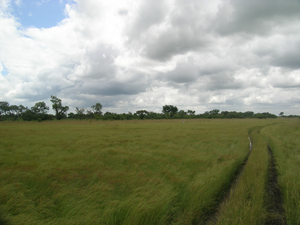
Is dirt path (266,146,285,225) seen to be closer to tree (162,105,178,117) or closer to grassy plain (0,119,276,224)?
grassy plain (0,119,276,224)

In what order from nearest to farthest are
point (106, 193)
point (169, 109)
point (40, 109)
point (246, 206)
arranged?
point (246, 206) < point (106, 193) < point (40, 109) < point (169, 109)

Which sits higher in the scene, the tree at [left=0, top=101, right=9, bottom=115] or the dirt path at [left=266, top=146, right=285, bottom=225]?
the tree at [left=0, top=101, right=9, bottom=115]

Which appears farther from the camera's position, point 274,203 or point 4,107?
point 4,107

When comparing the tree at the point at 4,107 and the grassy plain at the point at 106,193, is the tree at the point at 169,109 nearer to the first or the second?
the tree at the point at 4,107

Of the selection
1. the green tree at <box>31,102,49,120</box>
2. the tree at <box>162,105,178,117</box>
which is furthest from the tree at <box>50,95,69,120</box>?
the tree at <box>162,105,178,117</box>

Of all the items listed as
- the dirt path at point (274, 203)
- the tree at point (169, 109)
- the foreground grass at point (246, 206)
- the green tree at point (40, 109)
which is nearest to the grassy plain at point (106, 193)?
the foreground grass at point (246, 206)

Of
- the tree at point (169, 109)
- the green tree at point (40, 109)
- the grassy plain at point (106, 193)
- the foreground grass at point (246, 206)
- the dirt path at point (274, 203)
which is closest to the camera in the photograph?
the grassy plain at point (106, 193)

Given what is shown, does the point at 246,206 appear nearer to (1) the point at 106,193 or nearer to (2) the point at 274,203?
(2) the point at 274,203

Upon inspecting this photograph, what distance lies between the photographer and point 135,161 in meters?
9.04

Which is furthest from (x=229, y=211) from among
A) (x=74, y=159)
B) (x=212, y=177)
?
(x=74, y=159)

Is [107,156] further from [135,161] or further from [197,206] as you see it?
[197,206]

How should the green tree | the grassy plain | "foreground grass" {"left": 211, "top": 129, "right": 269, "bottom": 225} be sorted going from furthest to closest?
the green tree < "foreground grass" {"left": 211, "top": 129, "right": 269, "bottom": 225} < the grassy plain

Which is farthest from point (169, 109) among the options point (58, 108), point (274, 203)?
point (274, 203)

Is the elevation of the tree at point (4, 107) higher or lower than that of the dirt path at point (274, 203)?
higher
